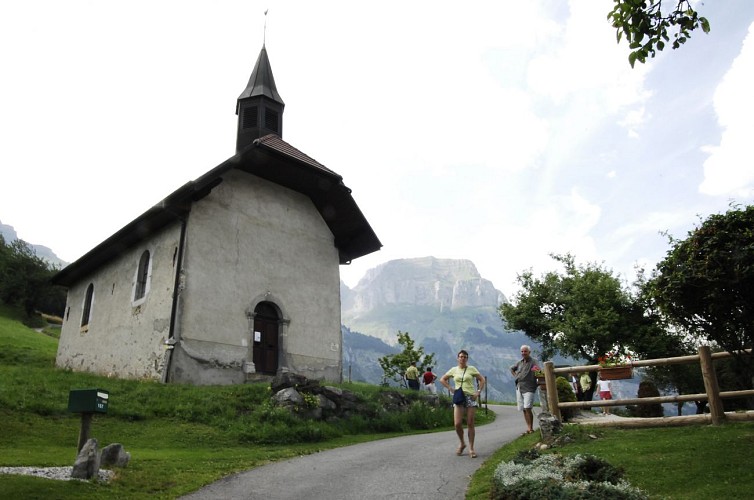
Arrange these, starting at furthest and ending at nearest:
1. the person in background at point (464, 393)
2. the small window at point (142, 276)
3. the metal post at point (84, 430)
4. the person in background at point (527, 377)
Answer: the small window at point (142, 276) < the person in background at point (527, 377) < the person in background at point (464, 393) < the metal post at point (84, 430)

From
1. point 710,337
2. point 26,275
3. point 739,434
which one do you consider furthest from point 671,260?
point 26,275

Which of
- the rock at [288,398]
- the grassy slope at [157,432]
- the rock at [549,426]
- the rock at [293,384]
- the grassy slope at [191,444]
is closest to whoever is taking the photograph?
the grassy slope at [191,444]

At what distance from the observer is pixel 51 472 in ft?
25.9

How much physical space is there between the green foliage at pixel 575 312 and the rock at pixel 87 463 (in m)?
28.3

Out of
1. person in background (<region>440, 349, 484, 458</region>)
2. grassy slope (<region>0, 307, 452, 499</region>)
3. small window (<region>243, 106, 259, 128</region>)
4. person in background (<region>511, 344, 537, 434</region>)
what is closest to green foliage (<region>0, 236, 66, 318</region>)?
small window (<region>243, 106, 259, 128</region>)

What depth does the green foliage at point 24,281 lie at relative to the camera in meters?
49.4

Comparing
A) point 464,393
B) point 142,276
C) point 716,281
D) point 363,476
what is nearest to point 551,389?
point 464,393

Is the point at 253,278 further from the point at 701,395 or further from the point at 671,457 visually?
the point at 671,457

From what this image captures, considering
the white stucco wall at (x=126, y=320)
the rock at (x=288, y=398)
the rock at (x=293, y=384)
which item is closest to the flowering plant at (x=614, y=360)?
the rock at (x=288, y=398)

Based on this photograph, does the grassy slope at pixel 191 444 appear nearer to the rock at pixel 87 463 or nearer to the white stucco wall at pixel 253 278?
the rock at pixel 87 463

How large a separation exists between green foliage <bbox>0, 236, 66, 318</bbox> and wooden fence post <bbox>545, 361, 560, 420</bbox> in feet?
163

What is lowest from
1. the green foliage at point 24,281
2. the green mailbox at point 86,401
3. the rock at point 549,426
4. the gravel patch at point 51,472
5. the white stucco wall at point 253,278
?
the gravel patch at point 51,472

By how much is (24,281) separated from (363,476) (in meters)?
52.3

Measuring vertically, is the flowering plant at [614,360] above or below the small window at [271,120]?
below
